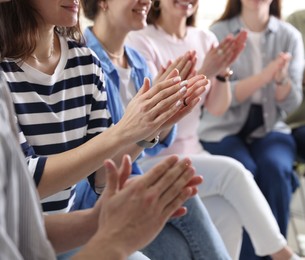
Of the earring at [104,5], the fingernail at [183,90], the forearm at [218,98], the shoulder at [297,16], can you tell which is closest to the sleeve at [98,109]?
the fingernail at [183,90]

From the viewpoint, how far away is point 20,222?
2.37 feet

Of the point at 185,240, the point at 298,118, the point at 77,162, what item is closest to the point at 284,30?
the point at 298,118

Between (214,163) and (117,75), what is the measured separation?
18.0 inches

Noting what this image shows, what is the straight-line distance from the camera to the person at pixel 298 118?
2311 millimetres

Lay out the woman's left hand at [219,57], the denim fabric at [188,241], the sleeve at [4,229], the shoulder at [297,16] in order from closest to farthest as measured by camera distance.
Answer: the sleeve at [4,229] → the denim fabric at [188,241] → the woman's left hand at [219,57] → the shoulder at [297,16]

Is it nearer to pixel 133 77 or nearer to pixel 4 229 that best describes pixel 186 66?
pixel 133 77

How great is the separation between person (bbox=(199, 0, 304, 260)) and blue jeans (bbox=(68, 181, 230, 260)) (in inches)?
27.2

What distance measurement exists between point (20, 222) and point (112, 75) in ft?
2.99

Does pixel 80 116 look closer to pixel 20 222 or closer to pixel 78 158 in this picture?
pixel 78 158

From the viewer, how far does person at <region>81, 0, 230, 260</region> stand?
1431mm

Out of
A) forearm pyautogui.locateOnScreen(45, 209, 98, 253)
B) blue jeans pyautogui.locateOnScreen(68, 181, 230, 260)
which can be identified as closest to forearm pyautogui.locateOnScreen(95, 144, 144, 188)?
blue jeans pyautogui.locateOnScreen(68, 181, 230, 260)

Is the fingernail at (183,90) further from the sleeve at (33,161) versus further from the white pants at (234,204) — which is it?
the white pants at (234,204)

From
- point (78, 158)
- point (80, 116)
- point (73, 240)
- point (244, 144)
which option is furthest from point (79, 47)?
point (244, 144)

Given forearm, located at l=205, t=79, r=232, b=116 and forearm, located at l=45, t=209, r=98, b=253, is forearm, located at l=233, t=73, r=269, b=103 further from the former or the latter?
forearm, located at l=45, t=209, r=98, b=253
